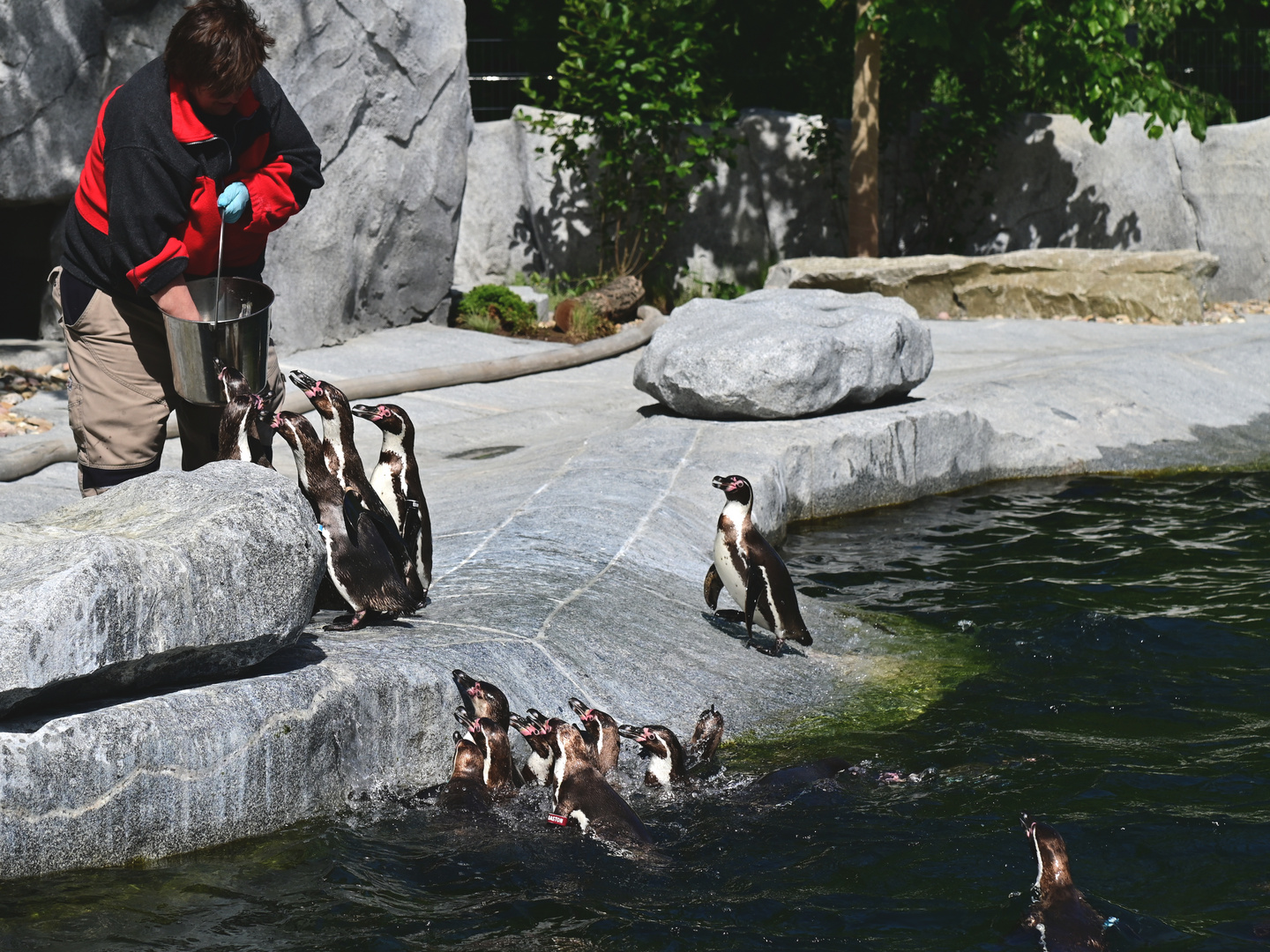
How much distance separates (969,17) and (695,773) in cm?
1276

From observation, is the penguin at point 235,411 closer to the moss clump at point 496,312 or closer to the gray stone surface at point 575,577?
the gray stone surface at point 575,577

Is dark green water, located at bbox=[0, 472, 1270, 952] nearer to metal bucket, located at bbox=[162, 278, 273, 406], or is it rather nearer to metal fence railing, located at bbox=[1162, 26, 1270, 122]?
metal bucket, located at bbox=[162, 278, 273, 406]

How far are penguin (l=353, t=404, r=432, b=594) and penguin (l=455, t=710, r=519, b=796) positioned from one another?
0.95 meters

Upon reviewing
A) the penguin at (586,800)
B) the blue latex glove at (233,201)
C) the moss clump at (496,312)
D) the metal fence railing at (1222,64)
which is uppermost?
the metal fence railing at (1222,64)

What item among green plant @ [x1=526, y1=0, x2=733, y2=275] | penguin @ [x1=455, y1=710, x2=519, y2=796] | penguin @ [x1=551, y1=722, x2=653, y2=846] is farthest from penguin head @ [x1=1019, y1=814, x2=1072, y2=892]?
green plant @ [x1=526, y1=0, x2=733, y2=275]

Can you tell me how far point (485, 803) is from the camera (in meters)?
4.22

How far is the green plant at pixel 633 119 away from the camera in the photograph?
14.7m

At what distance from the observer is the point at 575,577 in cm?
583

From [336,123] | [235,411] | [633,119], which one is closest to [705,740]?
[235,411]

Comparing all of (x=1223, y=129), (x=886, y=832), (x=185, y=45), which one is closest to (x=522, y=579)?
(x=886, y=832)

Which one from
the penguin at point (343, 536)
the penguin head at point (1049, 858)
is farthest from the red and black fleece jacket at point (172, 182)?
the penguin head at point (1049, 858)

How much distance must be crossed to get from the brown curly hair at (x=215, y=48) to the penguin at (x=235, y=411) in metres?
0.89

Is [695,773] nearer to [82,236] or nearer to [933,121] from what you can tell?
[82,236]

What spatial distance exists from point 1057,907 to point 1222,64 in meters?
18.0
